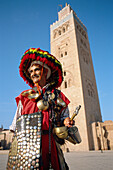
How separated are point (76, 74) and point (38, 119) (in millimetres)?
13699

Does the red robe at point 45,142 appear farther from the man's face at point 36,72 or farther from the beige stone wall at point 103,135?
the beige stone wall at point 103,135

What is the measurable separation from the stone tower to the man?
11403 mm

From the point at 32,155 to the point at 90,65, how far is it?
60.0ft

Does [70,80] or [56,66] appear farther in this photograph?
[70,80]

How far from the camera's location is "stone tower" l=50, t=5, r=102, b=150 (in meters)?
12.5

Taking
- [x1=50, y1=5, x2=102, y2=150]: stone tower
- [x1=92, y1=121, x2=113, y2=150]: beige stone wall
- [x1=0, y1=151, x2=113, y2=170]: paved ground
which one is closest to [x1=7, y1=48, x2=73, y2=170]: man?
[x1=0, y1=151, x2=113, y2=170]: paved ground

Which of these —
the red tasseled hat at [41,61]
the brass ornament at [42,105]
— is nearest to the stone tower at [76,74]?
the red tasseled hat at [41,61]

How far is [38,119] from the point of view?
120 cm

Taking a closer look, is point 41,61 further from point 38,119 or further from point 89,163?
point 89,163

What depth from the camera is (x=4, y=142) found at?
18844 mm

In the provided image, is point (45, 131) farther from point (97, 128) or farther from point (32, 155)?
point (97, 128)

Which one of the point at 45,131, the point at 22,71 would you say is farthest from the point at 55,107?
the point at 22,71

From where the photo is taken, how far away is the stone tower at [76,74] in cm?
1247

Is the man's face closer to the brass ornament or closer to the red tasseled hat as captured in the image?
the red tasseled hat
